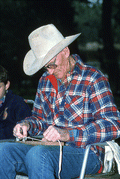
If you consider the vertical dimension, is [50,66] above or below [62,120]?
above

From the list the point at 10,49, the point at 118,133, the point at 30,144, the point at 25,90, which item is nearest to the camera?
the point at 118,133

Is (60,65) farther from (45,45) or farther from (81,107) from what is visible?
(81,107)

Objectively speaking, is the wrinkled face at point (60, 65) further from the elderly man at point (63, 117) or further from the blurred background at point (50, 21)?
the blurred background at point (50, 21)

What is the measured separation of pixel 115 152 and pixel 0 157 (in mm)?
976

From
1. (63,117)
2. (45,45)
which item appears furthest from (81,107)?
(45,45)

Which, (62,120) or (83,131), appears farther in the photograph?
(62,120)

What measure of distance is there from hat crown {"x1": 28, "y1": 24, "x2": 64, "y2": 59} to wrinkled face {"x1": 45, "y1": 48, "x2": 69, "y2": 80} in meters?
0.13

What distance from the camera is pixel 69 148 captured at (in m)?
2.42

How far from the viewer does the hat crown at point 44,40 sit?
262cm

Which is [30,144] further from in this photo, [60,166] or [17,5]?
[17,5]

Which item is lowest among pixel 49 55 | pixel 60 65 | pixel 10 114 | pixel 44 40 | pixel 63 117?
pixel 10 114

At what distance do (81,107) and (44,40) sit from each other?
74cm

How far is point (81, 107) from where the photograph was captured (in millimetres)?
2537

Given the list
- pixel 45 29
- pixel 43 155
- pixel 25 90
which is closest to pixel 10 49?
pixel 25 90
